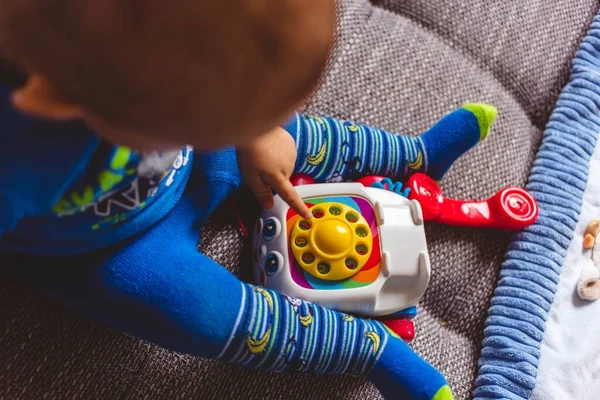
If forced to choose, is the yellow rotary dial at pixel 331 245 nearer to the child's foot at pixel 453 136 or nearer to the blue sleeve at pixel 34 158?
the child's foot at pixel 453 136

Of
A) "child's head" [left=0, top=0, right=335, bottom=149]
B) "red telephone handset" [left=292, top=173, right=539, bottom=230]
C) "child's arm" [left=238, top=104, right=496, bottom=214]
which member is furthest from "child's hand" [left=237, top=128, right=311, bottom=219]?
"child's head" [left=0, top=0, right=335, bottom=149]

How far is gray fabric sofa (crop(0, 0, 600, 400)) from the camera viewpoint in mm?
574

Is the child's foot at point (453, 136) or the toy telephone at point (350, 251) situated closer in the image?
the toy telephone at point (350, 251)

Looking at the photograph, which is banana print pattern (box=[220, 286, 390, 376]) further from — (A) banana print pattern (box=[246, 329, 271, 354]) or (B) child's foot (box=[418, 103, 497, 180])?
(B) child's foot (box=[418, 103, 497, 180])

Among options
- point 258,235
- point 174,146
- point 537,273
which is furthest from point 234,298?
point 537,273

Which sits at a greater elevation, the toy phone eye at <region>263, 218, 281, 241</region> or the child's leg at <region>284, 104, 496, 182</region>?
the child's leg at <region>284, 104, 496, 182</region>

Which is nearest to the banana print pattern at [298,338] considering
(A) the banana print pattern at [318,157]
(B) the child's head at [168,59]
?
(A) the banana print pattern at [318,157]

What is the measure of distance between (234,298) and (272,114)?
265 mm

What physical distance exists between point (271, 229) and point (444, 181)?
24 cm

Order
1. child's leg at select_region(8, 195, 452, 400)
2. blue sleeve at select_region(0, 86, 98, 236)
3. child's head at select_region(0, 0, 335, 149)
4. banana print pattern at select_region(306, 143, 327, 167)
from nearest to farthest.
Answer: child's head at select_region(0, 0, 335, 149)
blue sleeve at select_region(0, 86, 98, 236)
child's leg at select_region(8, 195, 452, 400)
banana print pattern at select_region(306, 143, 327, 167)

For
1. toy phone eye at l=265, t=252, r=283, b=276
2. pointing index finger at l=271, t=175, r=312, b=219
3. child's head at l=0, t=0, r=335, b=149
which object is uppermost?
child's head at l=0, t=0, r=335, b=149

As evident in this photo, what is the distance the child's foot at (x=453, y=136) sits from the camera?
2.36 ft

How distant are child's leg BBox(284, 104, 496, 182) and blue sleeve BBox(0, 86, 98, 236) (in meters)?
0.27

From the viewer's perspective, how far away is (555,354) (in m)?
0.71
